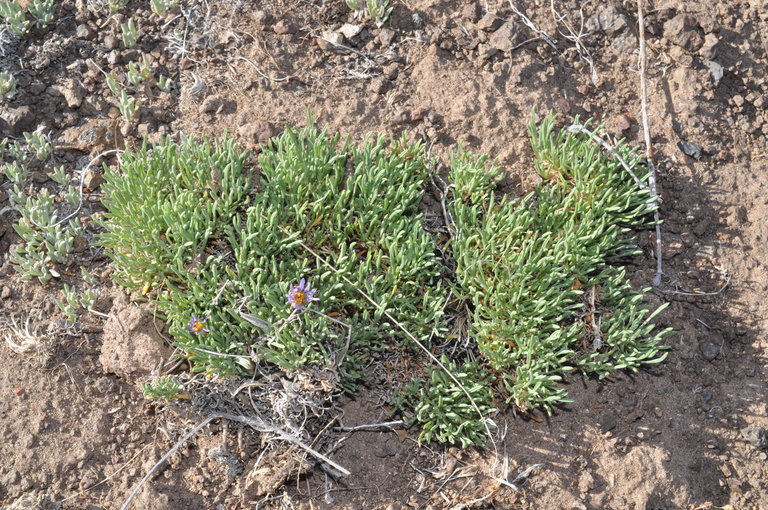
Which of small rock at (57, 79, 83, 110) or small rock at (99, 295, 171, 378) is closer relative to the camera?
small rock at (99, 295, 171, 378)

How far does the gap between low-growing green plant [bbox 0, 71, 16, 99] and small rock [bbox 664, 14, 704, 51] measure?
4.05 metres

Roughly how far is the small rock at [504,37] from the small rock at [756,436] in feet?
8.44

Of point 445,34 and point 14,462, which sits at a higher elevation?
point 445,34

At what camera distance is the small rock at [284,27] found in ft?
15.6

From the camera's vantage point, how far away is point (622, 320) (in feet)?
12.6

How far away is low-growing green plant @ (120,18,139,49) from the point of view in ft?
15.2

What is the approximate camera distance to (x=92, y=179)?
4.35 m

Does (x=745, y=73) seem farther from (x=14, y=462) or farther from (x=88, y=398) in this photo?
(x=14, y=462)

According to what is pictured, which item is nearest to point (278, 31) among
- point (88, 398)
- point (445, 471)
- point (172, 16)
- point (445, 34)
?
point (172, 16)

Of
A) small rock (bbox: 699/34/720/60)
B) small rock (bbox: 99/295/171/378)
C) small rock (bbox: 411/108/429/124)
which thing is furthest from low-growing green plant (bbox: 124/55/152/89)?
small rock (bbox: 699/34/720/60)

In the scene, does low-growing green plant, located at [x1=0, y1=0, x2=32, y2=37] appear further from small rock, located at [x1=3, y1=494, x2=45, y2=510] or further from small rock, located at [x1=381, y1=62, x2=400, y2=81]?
small rock, located at [x1=3, y1=494, x2=45, y2=510]

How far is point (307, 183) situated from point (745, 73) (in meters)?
2.91

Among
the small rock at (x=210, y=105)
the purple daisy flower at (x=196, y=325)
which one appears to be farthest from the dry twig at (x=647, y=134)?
the small rock at (x=210, y=105)

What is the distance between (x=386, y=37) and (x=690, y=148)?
197cm
